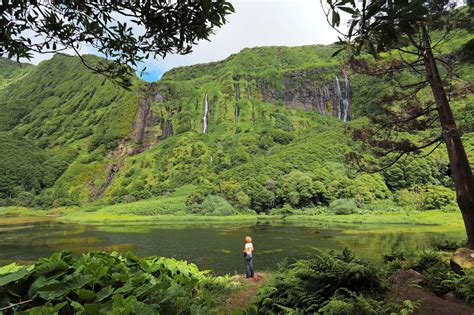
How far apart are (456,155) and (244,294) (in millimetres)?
9402

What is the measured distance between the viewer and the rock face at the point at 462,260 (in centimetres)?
970

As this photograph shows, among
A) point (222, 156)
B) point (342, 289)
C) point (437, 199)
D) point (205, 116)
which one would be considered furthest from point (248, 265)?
point (205, 116)

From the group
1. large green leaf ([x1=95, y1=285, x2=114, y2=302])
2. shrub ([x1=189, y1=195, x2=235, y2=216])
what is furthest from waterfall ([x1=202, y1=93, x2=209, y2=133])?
large green leaf ([x1=95, y1=285, x2=114, y2=302])

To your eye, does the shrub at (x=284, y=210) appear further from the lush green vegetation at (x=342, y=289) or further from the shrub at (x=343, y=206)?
the lush green vegetation at (x=342, y=289)

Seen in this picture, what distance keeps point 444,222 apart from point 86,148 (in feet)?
555

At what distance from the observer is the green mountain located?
89625 mm

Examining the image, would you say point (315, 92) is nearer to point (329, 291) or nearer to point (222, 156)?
point (222, 156)

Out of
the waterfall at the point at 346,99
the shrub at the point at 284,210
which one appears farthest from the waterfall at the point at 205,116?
the shrub at the point at 284,210

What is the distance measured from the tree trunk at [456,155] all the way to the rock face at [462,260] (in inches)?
61.3

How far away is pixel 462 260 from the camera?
998 centimetres

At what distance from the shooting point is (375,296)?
7.72m

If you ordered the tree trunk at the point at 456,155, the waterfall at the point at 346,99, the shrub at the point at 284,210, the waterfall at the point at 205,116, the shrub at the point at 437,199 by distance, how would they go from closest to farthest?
1. the tree trunk at the point at 456,155
2. the shrub at the point at 437,199
3. the shrub at the point at 284,210
4. the waterfall at the point at 205,116
5. the waterfall at the point at 346,99

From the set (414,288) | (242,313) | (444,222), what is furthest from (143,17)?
(444,222)

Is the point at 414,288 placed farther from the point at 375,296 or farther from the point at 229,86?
the point at 229,86
